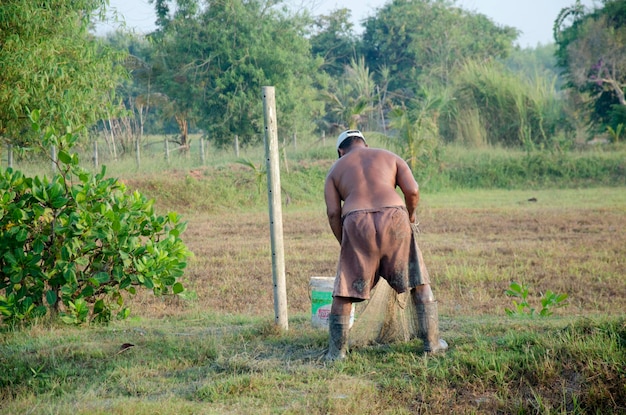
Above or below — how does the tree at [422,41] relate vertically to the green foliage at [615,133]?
above

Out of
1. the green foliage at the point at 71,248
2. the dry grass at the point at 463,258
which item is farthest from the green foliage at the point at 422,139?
the green foliage at the point at 71,248

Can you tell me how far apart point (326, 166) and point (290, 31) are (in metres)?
5.26

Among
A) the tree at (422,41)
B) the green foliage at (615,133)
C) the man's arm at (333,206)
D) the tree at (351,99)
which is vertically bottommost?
the green foliage at (615,133)

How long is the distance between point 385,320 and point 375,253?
24.9 inches

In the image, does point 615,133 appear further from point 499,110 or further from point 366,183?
point 366,183

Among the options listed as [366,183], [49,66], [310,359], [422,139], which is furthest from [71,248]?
[422,139]

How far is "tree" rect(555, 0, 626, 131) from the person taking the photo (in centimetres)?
2394

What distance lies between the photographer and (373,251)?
513cm

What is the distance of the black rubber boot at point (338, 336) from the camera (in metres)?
5.12

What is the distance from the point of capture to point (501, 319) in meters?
6.27

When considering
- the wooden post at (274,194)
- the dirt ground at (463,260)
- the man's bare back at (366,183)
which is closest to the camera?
the man's bare back at (366,183)

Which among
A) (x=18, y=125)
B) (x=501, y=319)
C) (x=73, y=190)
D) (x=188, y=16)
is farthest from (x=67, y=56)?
(x=188, y=16)

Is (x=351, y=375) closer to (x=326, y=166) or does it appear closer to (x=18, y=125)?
(x=18, y=125)

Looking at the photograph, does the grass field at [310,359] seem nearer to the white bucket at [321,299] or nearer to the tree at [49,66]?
the white bucket at [321,299]
